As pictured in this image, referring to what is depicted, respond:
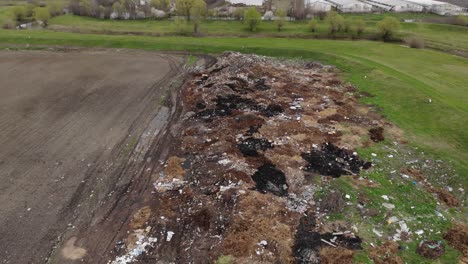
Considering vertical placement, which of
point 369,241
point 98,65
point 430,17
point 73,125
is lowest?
point 369,241

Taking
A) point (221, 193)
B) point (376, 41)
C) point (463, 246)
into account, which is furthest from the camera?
point (376, 41)

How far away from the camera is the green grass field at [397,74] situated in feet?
58.1

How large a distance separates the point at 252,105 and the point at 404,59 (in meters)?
24.6

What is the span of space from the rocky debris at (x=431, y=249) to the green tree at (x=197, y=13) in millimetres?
51334

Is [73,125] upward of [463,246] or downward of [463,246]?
upward

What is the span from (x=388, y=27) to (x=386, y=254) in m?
47.4

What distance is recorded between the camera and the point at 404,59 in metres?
42.0

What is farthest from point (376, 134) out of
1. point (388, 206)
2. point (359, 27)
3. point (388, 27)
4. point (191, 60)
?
point (359, 27)

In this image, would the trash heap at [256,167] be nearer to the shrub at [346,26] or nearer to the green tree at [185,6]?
the shrub at [346,26]

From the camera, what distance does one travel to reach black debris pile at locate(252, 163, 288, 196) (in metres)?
18.1

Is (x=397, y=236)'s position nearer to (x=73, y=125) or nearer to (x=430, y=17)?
(x=73, y=125)

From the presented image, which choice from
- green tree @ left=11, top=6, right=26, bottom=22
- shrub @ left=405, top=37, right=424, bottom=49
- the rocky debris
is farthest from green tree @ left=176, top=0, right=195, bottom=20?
the rocky debris

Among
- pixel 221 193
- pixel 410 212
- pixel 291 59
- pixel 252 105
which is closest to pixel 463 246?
pixel 410 212

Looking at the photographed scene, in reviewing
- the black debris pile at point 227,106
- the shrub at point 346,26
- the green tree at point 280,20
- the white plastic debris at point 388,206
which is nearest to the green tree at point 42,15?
the green tree at point 280,20
